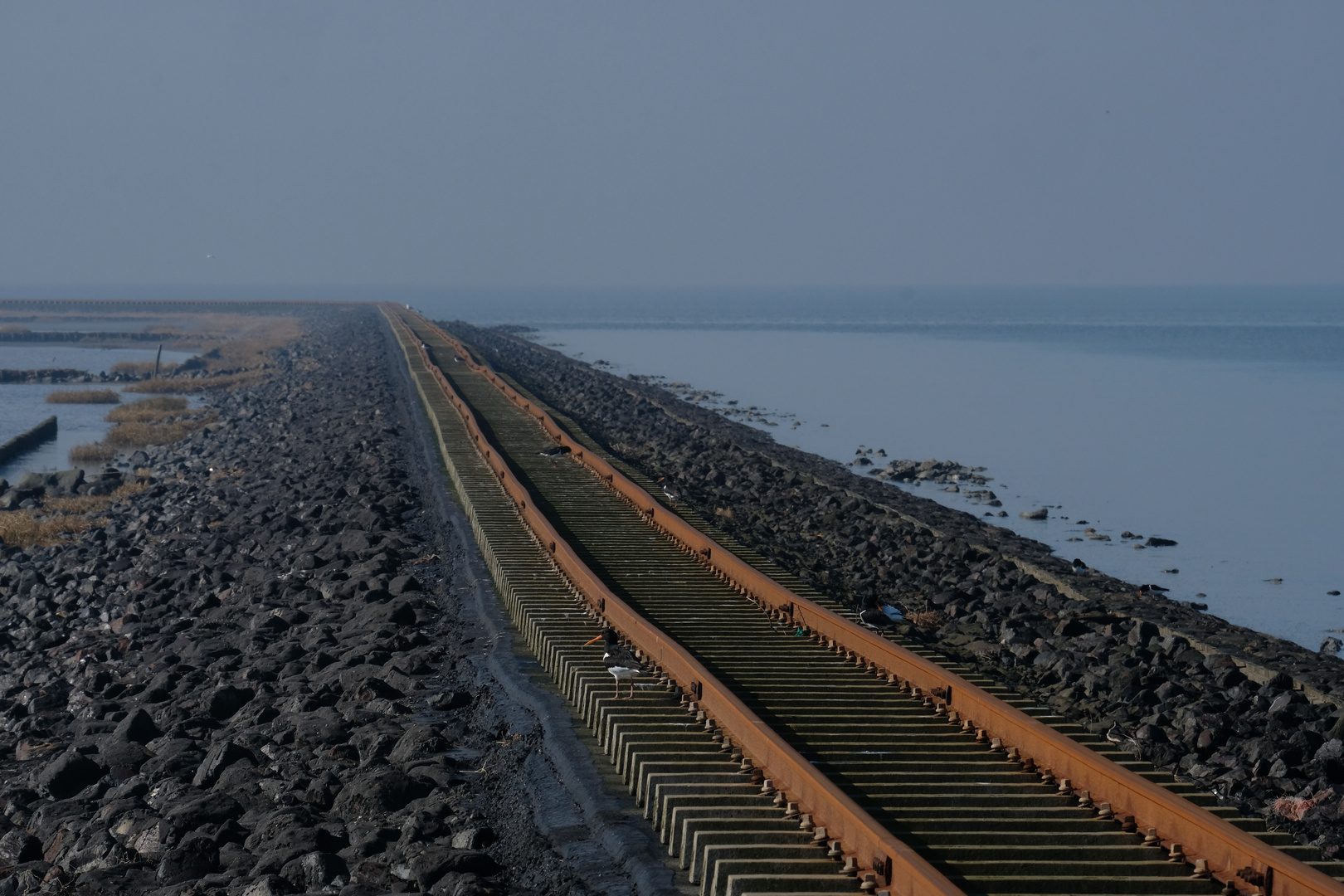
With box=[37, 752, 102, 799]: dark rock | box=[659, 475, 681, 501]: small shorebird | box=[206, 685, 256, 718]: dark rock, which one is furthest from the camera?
box=[659, 475, 681, 501]: small shorebird

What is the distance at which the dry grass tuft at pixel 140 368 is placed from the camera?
202ft

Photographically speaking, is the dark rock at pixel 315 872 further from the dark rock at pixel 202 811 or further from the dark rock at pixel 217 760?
the dark rock at pixel 217 760

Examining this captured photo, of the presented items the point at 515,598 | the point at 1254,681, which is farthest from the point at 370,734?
the point at 1254,681

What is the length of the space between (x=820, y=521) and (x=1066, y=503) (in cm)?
912

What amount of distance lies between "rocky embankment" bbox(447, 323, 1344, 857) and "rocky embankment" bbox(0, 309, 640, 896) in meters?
4.39

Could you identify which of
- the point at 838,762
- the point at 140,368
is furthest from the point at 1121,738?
the point at 140,368

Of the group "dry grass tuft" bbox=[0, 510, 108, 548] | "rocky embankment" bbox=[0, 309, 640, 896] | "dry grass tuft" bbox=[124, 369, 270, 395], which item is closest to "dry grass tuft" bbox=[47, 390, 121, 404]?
"dry grass tuft" bbox=[124, 369, 270, 395]

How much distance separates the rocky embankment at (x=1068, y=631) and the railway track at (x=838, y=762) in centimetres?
137

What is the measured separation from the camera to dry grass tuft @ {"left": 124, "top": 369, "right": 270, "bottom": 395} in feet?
172

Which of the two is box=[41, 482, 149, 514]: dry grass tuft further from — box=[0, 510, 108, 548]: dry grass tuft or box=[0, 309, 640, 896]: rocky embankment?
box=[0, 309, 640, 896]: rocky embankment

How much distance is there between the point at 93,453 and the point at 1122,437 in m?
29.0

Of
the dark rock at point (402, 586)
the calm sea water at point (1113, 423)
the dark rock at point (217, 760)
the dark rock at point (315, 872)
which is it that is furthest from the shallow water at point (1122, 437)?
the dark rock at point (315, 872)

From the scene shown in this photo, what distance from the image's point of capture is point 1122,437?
40.4 meters

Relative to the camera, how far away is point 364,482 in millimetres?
20891
